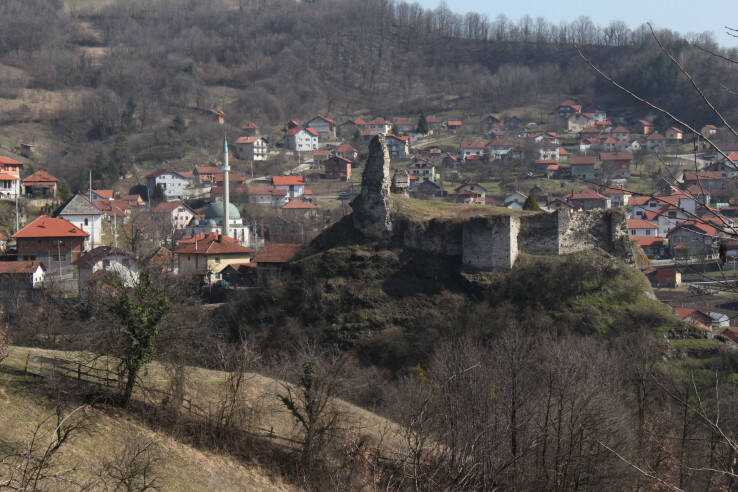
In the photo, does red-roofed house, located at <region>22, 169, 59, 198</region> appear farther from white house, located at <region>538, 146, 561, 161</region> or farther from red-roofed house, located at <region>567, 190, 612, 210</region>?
white house, located at <region>538, 146, 561, 161</region>

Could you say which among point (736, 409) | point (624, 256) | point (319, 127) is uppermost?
point (319, 127)

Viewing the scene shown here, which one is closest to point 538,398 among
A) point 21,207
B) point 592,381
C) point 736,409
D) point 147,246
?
point 592,381

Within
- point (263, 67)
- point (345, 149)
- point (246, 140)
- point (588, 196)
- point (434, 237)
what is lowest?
point (434, 237)

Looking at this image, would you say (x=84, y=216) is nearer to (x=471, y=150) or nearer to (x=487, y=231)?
(x=487, y=231)

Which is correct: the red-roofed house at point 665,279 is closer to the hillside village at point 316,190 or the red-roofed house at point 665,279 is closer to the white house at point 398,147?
the hillside village at point 316,190

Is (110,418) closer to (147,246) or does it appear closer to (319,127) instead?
(147,246)

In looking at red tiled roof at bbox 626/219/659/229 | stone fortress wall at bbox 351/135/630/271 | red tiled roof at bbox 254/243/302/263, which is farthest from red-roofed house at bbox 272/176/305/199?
stone fortress wall at bbox 351/135/630/271

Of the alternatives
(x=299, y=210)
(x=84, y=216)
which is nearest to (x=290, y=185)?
(x=299, y=210)
